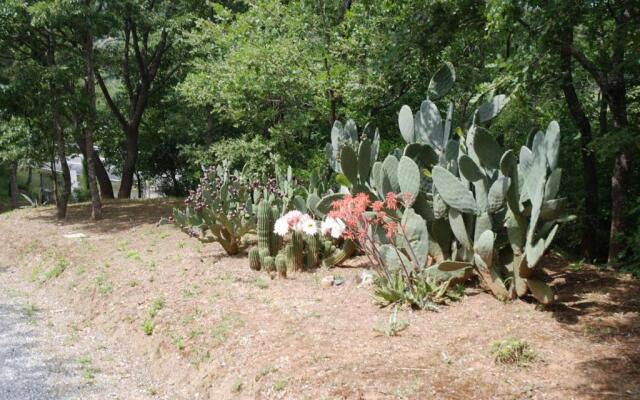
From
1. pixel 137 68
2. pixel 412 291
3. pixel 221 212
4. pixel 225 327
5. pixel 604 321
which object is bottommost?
pixel 225 327

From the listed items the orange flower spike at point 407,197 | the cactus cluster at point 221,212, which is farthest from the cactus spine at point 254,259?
the orange flower spike at point 407,197

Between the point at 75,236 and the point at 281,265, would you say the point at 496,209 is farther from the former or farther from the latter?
the point at 75,236

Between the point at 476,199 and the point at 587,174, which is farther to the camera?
the point at 587,174

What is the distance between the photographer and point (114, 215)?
42.0 feet

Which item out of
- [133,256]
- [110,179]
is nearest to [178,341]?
[133,256]

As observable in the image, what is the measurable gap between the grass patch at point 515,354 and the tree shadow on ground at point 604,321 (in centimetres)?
31

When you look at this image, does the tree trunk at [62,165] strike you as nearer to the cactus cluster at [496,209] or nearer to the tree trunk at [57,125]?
the tree trunk at [57,125]

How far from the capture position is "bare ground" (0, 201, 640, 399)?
3469 millimetres

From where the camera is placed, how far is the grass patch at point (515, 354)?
3598 mm

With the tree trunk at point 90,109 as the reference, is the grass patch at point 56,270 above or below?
below

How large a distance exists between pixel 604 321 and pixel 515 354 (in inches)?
44.0

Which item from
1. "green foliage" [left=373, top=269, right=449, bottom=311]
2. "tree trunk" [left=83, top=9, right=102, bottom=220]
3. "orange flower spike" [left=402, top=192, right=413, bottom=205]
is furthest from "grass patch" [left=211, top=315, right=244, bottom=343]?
"tree trunk" [left=83, top=9, right=102, bottom=220]

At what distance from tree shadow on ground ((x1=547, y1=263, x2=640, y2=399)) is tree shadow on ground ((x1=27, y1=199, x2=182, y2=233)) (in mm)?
8442

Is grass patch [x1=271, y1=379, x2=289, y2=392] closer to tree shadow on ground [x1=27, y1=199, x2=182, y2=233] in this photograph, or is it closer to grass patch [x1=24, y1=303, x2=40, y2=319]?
grass patch [x1=24, y1=303, x2=40, y2=319]
